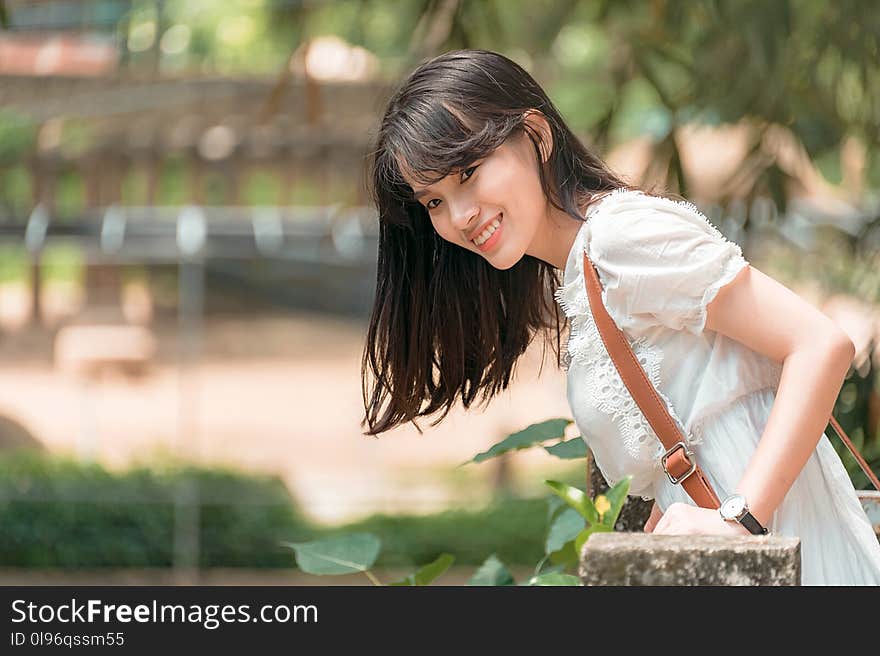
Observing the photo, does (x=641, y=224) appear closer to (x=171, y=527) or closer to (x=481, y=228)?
(x=481, y=228)

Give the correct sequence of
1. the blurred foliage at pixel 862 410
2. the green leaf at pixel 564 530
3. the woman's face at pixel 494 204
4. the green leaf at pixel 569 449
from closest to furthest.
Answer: the woman's face at pixel 494 204, the green leaf at pixel 564 530, the green leaf at pixel 569 449, the blurred foliage at pixel 862 410

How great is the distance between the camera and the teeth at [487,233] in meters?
1.35

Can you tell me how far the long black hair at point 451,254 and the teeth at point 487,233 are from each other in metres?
0.07

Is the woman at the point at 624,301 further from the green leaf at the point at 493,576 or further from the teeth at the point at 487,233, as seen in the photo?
the green leaf at the point at 493,576

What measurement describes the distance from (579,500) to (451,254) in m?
0.36

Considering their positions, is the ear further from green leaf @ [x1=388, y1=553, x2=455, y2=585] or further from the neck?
green leaf @ [x1=388, y1=553, x2=455, y2=585]

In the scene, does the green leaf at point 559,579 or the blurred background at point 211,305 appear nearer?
the green leaf at point 559,579

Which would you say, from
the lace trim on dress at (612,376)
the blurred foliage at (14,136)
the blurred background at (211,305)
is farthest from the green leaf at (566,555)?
the blurred foliage at (14,136)

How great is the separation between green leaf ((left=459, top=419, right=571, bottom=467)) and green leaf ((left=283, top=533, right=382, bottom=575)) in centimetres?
22

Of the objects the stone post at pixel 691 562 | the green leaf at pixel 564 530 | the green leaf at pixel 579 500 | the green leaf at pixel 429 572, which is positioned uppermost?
the stone post at pixel 691 562

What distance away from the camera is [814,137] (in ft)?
11.5

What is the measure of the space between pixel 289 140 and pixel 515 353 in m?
5.77
